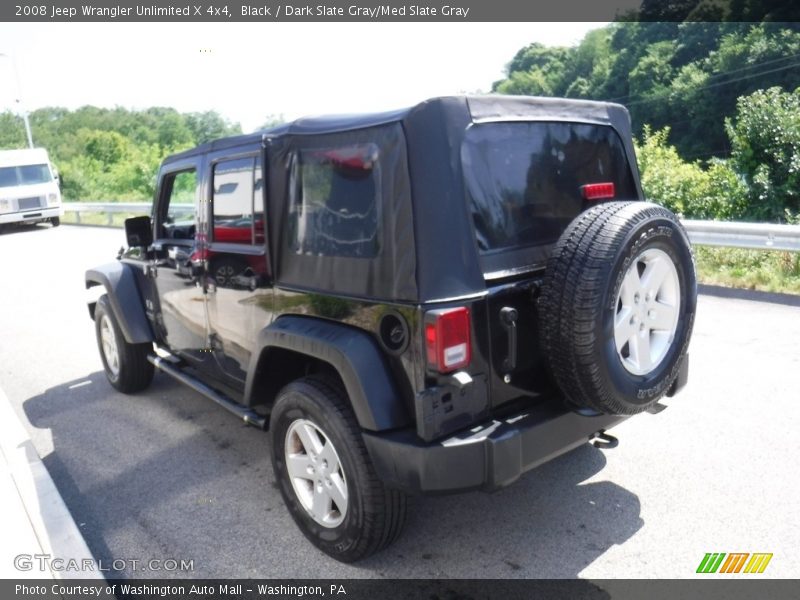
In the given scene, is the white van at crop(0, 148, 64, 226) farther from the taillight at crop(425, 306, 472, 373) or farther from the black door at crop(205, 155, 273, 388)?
the taillight at crop(425, 306, 472, 373)

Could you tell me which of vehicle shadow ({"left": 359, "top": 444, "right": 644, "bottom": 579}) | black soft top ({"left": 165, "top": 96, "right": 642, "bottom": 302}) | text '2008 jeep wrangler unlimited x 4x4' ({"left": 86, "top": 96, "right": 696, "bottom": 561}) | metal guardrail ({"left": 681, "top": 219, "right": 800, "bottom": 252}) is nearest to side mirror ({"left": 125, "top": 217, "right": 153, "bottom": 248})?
text '2008 jeep wrangler unlimited x 4x4' ({"left": 86, "top": 96, "right": 696, "bottom": 561})

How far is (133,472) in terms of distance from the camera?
3.95 m

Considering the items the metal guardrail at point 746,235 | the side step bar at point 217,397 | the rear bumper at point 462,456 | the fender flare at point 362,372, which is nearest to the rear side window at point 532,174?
the fender flare at point 362,372

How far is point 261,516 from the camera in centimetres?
335

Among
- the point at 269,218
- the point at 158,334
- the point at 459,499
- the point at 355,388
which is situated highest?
the point at 269,218

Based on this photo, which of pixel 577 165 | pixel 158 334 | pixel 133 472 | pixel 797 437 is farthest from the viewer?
pixel 158 334

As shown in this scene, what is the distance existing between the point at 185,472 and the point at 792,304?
235 inches

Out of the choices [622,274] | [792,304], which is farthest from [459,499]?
[792,304]

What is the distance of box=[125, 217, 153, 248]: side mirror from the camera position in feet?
14.9

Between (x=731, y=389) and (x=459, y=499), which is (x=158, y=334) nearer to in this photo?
(x=459, y=499)

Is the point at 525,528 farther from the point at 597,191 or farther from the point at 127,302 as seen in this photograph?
the point at 127,302

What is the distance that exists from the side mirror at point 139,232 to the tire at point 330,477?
7.18 feet

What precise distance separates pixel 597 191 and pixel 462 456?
4.80 feet

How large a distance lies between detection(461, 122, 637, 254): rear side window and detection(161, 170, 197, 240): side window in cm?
209
